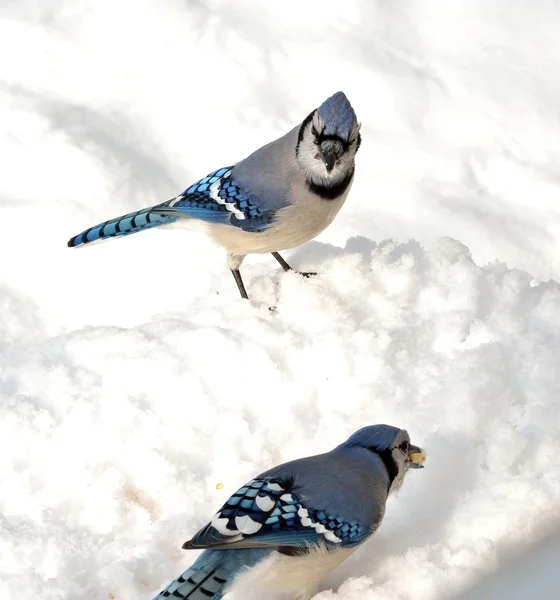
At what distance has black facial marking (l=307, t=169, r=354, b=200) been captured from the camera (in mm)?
2791

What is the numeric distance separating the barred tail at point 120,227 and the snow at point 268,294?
29 cm

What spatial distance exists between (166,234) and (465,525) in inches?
→ 74.9

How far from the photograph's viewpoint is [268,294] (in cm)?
311

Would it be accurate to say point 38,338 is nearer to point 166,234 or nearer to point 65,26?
point 166,234

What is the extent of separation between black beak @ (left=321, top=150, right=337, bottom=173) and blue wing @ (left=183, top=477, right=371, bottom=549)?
945 millimetres

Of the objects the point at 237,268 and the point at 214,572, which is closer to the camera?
the point at 214,572

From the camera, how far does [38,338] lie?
135 inches

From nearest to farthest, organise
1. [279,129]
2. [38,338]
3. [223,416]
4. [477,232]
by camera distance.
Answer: [223,416]
[38,338]
[477,232]
[279,129]

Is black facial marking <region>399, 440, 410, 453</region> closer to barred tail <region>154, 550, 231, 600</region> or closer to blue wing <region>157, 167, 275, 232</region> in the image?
barred tail <region>154, 550, 231, 600</region>

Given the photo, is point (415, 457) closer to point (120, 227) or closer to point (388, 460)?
point (388, 460)

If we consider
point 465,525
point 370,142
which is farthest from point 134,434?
point 370,142

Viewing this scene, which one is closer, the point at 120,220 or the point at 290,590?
the point at 290,590

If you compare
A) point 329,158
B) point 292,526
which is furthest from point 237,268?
point 292,526

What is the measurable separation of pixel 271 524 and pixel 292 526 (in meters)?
0.05
